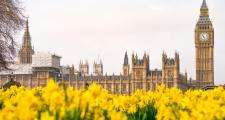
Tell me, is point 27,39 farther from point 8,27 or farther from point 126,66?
point 8,27

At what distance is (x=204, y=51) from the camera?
377ft

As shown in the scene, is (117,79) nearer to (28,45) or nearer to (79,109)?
(28,45)

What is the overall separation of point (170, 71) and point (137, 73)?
6.13m

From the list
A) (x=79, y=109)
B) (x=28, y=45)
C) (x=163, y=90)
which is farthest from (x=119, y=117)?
(x=28, y=45)

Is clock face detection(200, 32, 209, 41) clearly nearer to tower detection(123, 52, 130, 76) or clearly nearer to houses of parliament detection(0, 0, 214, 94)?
houses of parliament detection(0, 0, 214, 94)

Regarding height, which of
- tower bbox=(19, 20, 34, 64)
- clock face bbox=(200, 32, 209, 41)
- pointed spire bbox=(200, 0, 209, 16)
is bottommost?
tower bbox=(19, 20, 34, 64)

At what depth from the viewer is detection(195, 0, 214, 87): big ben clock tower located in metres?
112

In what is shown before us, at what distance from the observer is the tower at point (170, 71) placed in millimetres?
106500

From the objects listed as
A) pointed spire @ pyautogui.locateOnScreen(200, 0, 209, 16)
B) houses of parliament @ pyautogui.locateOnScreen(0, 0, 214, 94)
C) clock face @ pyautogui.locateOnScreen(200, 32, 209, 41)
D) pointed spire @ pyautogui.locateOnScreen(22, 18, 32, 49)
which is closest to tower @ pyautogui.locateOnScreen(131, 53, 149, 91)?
houses of parliament @ pyautogui.locateOnScreen(0, 0, 214, 94)

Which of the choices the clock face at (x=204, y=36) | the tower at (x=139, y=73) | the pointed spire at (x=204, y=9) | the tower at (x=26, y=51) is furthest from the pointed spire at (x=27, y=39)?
the pointed spire at (x=204, y=9)

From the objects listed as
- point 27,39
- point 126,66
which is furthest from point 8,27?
point 27,39

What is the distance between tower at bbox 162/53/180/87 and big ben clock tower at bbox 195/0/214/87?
6609 millimetres

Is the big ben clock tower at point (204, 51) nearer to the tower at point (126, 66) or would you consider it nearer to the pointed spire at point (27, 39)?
the tower at point (126, 66)

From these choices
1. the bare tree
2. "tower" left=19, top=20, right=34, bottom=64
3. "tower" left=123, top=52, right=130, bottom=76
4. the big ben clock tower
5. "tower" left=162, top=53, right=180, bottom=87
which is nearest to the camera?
the bare tree
